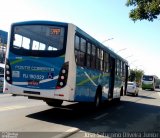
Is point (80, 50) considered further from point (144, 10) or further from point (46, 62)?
point (144, 10)

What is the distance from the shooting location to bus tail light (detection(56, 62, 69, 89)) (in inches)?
457

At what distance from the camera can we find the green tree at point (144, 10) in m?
15.2

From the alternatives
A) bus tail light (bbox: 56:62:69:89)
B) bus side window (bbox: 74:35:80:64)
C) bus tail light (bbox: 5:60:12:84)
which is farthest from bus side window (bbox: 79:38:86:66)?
bus tail light (bbox: 5:60:12:84)

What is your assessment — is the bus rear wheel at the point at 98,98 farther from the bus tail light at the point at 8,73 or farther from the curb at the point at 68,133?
the curb at the point at 68,133

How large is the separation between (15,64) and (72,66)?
210 cm

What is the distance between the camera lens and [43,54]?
39.3 feet

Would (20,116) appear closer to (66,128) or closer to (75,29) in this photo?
(66,128)

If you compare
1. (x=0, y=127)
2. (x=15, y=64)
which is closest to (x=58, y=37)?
(x=15, y=64)

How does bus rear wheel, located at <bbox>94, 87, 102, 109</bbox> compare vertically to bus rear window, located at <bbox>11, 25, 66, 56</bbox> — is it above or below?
below

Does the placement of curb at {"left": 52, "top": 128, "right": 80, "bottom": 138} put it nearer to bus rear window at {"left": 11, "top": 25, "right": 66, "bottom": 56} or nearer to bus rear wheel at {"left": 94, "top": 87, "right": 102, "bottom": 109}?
bus rear window at {"left": 11, "top": 25, "right": 66, "bottom": 56}

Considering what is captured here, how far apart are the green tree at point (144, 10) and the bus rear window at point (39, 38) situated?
17.3 ft

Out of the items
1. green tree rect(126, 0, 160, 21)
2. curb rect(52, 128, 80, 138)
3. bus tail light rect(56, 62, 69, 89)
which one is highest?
green tree rect(126, 0, 160, 21)

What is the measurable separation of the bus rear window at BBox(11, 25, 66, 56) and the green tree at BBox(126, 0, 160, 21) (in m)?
5.27

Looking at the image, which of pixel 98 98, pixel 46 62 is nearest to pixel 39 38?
pixel 46 62
